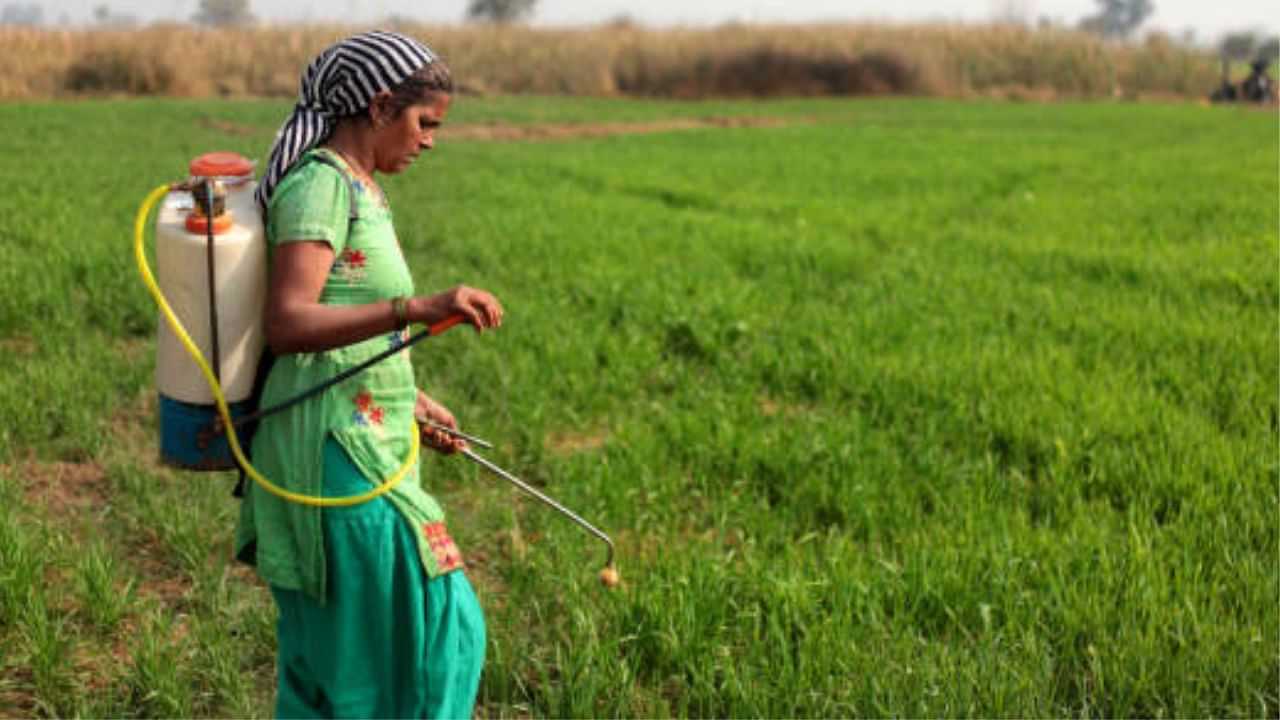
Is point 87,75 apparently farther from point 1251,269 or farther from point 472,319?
point 472,319

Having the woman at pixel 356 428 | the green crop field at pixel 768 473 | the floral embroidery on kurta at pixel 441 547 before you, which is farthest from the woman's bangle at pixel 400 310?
the green crop field at pixel 768 473

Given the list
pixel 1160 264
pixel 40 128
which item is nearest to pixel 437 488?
pixel 1160 264

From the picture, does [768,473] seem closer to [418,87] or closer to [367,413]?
[367,413]

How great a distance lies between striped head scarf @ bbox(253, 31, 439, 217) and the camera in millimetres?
1812

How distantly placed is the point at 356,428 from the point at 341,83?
53 centimetres

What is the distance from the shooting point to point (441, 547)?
191 centimetres

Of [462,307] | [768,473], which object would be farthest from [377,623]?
[768,473]

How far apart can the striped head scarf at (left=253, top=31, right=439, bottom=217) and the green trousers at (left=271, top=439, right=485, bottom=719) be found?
0.45 m

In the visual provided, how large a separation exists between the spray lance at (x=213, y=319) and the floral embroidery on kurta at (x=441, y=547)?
0.32 feet

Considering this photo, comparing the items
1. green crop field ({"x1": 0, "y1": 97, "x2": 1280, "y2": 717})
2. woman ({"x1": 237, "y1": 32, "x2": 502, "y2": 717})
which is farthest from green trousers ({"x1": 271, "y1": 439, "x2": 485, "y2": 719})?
green crop field ({"x1": 0, "y1": 97, "x2": 1280, "y2": 717})

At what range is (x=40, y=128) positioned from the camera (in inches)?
653

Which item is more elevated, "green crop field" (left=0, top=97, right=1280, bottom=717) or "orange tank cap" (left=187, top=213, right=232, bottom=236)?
"orange tank cap" (left=187, top=213, right=232, bottom=236)

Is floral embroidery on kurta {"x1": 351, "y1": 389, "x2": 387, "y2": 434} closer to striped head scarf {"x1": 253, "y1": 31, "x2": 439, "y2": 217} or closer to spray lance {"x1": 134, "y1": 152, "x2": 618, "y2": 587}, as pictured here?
spray lance {"x1": 134, "y1": 152, "x2": 618, "y2": 587}

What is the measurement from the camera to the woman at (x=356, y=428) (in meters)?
1.79
